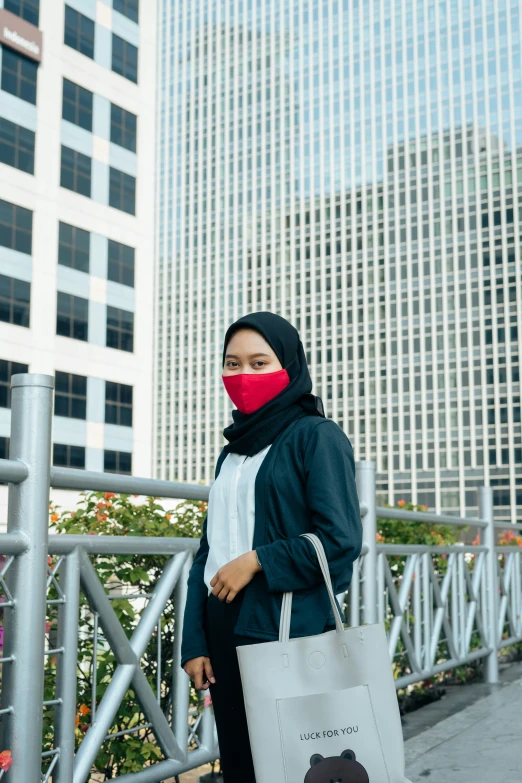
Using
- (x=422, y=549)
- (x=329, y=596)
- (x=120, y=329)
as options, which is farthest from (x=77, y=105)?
(x=329, y=596)

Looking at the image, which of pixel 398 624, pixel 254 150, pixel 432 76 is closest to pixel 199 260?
pixel 254 150

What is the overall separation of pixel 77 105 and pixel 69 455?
1665 centimetres

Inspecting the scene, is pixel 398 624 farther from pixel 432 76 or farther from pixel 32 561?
pixel 432 76

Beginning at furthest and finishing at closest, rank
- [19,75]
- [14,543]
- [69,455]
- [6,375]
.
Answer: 1. [19,75]
2. [69,455]
3. [6,375]
4. [14,543]

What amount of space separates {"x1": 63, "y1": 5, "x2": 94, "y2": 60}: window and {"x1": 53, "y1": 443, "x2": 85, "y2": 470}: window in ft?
62.4

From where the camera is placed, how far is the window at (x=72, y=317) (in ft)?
133

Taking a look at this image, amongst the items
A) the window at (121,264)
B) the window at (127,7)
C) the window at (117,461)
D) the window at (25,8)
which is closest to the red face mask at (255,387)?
the window at (117,461)

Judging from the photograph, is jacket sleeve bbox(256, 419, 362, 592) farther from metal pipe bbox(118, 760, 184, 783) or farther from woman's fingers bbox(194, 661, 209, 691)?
metal pipe bbox(118, 760, 184, 783)

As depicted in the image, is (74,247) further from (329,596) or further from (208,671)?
(329,596)

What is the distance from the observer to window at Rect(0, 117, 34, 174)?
39.2 meters

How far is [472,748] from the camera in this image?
4.36 meters

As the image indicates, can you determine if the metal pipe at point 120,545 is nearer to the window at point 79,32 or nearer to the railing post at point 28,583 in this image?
the railing post at point 28,583

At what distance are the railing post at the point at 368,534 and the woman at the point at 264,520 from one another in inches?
98.4

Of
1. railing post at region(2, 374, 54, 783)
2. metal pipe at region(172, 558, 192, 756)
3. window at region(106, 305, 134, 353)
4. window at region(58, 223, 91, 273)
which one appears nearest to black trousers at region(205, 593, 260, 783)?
railing post at region(2, 374, 54, 783)
